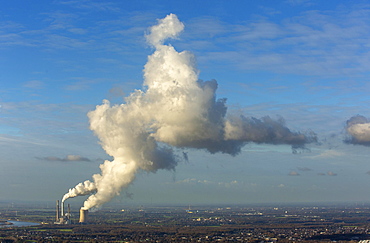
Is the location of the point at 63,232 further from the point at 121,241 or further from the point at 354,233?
the point at 354,233

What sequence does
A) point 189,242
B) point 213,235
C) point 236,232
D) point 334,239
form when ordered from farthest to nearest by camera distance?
point 236,232
point 213,235
point 334,239
point 189,242

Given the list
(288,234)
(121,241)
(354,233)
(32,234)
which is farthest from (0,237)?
(354,233)

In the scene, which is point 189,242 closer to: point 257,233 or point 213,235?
point 213,235

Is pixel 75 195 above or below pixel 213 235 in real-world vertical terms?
above

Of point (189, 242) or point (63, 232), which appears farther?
point (63, 232)

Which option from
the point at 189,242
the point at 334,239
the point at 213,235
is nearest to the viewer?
the point at 189,242

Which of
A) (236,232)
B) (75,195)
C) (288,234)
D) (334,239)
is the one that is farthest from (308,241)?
(75,195)

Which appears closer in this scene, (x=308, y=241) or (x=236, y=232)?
(x=308, y=241)

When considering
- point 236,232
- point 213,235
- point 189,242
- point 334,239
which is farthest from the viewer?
point 236,232
